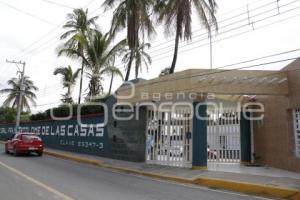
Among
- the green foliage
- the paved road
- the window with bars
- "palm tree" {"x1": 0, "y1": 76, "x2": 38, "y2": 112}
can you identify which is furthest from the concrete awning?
"palm tree" {"x1": 0, "y1": 76, "x2": 38, "y2": 112}

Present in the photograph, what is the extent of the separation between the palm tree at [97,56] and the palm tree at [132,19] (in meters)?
5.19

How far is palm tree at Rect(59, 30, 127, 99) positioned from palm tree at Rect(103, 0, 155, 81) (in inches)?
204

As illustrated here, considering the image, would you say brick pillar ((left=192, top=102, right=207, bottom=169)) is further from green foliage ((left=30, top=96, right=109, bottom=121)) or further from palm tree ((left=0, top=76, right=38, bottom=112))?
palm tree ((left=0, top=76, right=38, bottom=112))

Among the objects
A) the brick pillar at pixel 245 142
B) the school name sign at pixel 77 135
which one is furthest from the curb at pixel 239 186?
the school name sign at pixel 77 135

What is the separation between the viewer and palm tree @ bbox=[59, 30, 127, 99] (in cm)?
3112

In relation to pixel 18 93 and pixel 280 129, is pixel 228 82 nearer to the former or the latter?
pixel 280 129

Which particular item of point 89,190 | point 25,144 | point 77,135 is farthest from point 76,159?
point 89,190

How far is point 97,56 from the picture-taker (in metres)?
31.3

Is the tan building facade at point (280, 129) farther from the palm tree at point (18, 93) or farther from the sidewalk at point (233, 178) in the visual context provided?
the palm tree at point (18, 93)

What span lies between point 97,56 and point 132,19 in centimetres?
699

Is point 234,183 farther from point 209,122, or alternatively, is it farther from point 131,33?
point 131,33

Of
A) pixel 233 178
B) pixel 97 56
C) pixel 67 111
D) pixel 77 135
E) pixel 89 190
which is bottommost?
pixel 89 190

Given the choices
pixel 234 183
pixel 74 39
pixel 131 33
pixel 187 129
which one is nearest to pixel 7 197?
pixel 234 183

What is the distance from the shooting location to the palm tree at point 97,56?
31.1 meters
